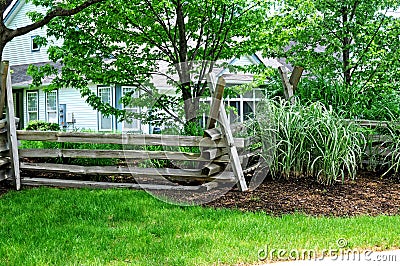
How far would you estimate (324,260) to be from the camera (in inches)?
167

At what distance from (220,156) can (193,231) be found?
77.1 inches

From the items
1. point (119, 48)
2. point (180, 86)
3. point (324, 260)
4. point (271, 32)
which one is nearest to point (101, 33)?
point (119, 48)

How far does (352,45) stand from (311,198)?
4.49 metres

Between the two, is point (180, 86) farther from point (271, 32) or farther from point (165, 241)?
point (165, 241)

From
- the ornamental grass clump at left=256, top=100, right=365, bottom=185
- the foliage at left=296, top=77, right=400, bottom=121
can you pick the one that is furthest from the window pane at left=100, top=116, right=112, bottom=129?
the ornamental grass clump at left=256, top=100, right=365, bottom=185

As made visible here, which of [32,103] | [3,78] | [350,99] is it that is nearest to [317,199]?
[350,99]

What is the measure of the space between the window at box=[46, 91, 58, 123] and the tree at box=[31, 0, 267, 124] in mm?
11286

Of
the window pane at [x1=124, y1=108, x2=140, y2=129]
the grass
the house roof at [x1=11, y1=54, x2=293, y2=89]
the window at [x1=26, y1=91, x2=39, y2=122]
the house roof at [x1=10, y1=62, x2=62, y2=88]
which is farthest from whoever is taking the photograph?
the window at [x1=26, y1=91, x2=39, y2=122]

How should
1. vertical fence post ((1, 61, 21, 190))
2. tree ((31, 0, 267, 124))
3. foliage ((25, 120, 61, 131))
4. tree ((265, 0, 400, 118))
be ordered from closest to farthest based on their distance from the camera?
vertical fence post ((1, 61, 21, 190)) < tree ((31, 0, 267, 124)) < tree ((265, 0, 400, 118)) < foliage ((25, 120, 61, 131))

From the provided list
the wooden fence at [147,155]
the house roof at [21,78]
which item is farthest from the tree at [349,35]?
the house roof at [21,78]

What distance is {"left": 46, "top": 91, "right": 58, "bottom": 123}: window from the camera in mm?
19875

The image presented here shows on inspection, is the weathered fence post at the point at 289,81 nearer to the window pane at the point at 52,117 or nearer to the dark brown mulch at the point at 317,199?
the dark brown mulch at the point at 317,199

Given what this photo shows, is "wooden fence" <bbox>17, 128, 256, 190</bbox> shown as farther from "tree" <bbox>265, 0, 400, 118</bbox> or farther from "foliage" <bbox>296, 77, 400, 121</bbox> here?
"tree" <bbox>265, 0, 400, 118</bbox>

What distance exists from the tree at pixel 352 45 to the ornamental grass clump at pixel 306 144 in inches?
78.7
